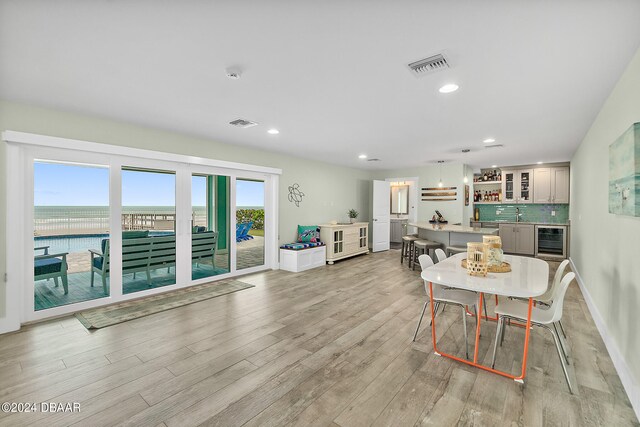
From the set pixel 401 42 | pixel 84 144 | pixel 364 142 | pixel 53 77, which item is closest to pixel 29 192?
pixel 84 144

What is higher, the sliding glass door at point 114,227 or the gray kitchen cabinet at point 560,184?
the gray kitchen cabinet at point 560,184

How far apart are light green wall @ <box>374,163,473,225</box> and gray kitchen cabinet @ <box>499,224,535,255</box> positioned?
125cm

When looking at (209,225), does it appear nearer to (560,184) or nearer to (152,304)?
(152,304)

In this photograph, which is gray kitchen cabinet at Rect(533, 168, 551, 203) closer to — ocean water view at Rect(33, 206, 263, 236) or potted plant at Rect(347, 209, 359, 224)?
potted plant at Rect(347, 209, 359, 224)

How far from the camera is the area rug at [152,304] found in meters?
3.26

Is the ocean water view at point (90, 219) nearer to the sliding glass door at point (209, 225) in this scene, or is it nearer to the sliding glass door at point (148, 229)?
the sliding glass door at point (148, 229)

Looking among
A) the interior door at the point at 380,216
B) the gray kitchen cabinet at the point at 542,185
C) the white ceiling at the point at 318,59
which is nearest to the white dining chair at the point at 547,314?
the white ceiling at the point at 318,59

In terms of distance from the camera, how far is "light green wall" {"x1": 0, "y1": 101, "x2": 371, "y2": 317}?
302 centimetres

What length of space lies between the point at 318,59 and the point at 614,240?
303cm

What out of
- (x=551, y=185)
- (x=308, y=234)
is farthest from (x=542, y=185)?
(x=308, y=234)

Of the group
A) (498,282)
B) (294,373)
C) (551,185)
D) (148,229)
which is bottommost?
(294,373)

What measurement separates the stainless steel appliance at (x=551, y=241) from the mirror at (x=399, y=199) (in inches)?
151

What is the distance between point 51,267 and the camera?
3.40m

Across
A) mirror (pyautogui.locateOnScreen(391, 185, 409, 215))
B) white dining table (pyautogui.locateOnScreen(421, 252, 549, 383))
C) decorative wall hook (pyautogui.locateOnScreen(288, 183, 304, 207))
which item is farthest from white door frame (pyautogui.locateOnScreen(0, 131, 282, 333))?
mirror (pyautogui.locateOnScreen(391, 185, 409, 215))
